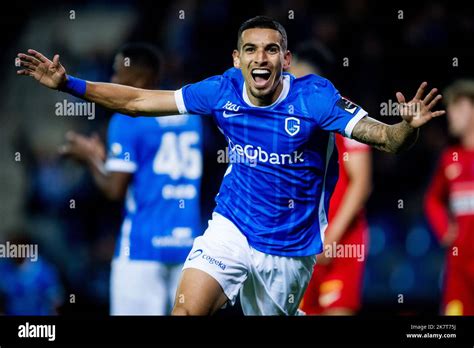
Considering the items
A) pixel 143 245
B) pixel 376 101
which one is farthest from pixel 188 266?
pixel 376 101

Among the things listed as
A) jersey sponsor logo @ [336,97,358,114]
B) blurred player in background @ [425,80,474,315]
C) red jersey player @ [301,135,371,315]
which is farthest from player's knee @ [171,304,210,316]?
blurred player in background @ [425,80,474,315]

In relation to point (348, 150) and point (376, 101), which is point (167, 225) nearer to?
point (348, 150)

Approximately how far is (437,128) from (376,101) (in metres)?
0.69

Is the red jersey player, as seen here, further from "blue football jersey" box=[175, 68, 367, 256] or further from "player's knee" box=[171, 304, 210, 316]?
"player's knee" box=[171, 304, 210, 316]

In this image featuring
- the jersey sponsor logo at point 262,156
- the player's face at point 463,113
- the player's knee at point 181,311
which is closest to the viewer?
the player's knee at point 181,311

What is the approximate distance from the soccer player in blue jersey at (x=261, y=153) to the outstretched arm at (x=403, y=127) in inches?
5.6

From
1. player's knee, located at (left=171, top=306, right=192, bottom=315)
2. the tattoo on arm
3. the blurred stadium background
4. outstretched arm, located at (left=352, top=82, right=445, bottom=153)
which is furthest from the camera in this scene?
the blurred stadium background

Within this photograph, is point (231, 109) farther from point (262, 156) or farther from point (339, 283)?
point (339, 283)

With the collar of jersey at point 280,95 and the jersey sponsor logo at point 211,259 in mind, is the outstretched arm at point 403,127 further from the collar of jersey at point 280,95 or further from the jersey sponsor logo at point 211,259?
the jersey sponsor logo at point 211,259

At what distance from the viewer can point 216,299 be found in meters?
5.56

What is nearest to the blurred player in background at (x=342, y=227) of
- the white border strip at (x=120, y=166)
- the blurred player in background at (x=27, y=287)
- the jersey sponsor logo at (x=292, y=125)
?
the white border strip at (x=120, y=166)

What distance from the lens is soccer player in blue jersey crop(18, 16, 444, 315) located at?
18.7ft

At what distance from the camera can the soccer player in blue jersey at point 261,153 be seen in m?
5.69

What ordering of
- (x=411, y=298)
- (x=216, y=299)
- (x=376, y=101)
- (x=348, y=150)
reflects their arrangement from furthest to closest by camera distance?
1. (x=376, y=101)
2. (x=411, y=298)
3. (x=348, y=150)
4. (x=216, y=299)
